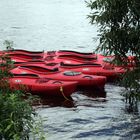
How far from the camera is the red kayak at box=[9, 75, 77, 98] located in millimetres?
16094

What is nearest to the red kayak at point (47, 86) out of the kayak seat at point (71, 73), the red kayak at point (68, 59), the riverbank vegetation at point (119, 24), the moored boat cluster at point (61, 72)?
the moored boat cluster at point (61, 72)

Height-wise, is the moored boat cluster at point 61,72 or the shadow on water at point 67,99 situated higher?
the moored boat cluster at point 61,72

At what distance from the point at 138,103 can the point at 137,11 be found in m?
5.76

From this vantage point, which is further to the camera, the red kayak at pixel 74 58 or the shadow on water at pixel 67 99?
the red kayak at pixel 74 58

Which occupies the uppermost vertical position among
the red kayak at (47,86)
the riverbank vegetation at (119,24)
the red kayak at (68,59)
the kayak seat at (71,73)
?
the riverbank vegetation at (119,24)

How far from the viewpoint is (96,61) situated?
20.1 meters

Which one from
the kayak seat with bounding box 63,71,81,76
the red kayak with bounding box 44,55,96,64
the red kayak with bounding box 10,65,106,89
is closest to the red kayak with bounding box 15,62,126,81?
the red kayak with bounding box 10,65,106,89

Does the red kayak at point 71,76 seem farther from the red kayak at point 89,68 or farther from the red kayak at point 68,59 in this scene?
the red kayak at point 68,59

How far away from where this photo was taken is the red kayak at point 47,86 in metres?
16.1

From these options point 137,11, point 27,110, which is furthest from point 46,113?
point 27,110

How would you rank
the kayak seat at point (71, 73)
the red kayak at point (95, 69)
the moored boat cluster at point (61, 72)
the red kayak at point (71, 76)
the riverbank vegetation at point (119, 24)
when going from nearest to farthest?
1. the riverbank vegetation at point (119, 24)
2. the moored boat cluster at point (61, 72)
3. the red kayak at point (71, 76)
4. the kayak seat at point (71, 73)
5. the red kayak at point (95, 69)

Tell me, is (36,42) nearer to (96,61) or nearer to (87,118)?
(96,61)

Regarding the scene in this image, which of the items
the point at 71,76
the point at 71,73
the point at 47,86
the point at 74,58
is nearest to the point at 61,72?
the point at 71,73

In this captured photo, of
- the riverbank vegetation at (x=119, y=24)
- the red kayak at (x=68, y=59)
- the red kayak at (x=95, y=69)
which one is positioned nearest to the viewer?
the riverbank vegetation at (x=119, y=24)
